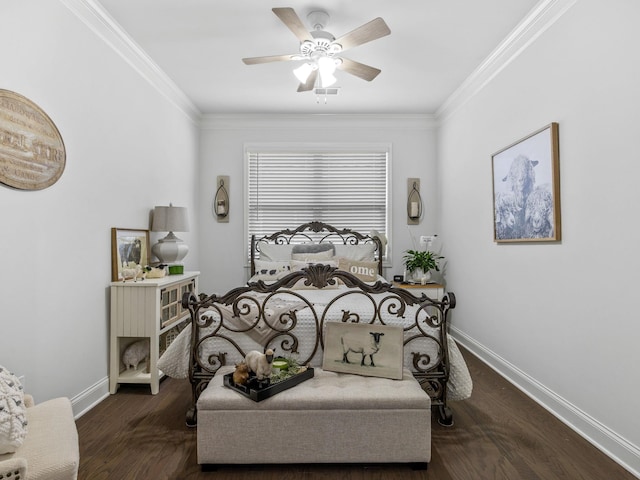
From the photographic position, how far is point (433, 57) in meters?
3.57

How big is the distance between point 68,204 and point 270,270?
2.22 meters

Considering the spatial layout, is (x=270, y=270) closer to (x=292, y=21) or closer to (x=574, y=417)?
(x=292, y=21)

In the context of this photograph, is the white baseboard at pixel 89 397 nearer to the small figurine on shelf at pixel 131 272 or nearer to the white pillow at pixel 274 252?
the small figurine on shelf at pixel 131 272

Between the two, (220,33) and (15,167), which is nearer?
(15,167)

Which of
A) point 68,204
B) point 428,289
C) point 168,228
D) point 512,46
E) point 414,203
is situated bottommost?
point 428,289

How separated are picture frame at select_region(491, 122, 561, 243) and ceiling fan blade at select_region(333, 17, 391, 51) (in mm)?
1295

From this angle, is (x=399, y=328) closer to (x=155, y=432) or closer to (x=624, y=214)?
(x=624, y=214)

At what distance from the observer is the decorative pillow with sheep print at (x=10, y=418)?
133 cm

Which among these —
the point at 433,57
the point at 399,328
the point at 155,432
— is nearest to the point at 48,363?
the point at 155,432

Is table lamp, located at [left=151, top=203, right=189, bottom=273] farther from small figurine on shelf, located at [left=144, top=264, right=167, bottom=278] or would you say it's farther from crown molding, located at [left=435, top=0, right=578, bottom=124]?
crown molding, located at [left=435, top=0, right=578, bottom=124]

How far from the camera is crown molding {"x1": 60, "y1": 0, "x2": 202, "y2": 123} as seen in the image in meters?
2.67

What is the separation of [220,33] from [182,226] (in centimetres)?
170

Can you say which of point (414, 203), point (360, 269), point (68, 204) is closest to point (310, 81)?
point (360, 269)

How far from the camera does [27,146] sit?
2.21 meters
